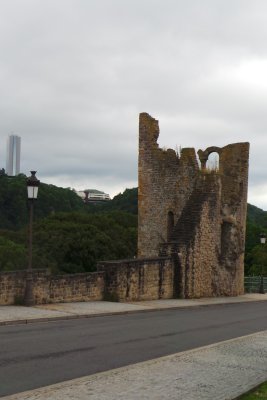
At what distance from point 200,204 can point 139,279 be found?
6.15 meters

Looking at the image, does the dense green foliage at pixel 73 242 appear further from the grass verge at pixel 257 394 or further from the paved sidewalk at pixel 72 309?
the grass verge at pixel 257 394

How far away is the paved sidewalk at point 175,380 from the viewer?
7.48m

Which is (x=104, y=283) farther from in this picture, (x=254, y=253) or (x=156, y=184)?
(x=254, y=253)

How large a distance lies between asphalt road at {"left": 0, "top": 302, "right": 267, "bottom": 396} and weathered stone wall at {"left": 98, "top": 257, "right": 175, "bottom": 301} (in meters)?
2.67

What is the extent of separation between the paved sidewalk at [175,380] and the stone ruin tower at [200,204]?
1661 cm

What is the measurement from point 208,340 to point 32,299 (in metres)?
6.20

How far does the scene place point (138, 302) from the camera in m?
22.2

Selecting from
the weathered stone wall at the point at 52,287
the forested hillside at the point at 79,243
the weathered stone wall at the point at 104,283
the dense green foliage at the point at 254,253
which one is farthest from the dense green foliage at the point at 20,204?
the weathered stone wall at the point at 52,287

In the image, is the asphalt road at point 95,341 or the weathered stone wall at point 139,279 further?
the weathered stone wall at point 139,279

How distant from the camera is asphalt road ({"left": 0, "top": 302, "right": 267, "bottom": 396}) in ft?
29.2

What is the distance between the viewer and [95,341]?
12.1 m

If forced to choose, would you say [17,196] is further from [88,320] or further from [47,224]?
[88,320]

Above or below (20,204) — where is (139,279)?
below

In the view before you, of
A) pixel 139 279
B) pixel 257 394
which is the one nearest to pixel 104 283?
pixel 139 279
